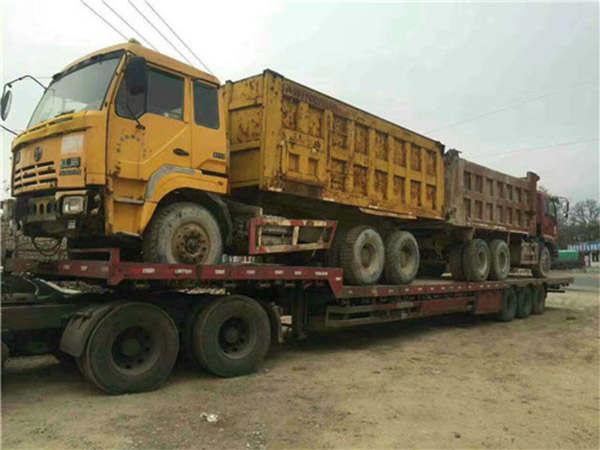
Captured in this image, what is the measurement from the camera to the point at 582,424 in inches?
184

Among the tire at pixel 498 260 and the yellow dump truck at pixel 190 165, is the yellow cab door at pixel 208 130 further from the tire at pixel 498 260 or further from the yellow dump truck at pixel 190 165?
the tire at pixel 498 260

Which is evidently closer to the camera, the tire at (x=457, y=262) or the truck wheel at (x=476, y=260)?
the truck wheel at (x=476, y=260)

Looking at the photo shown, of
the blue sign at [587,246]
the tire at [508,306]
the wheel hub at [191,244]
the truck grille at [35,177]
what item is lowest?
the tire at [508,306]

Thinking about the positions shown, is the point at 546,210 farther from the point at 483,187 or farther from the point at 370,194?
the point at 370,194

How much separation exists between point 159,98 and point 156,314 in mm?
2445

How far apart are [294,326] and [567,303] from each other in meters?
14.6

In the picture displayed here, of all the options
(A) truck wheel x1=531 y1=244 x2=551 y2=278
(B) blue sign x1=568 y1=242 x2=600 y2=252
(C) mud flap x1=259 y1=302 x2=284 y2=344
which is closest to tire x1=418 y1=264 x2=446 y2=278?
(A) truck wheel x1=531 y1=244 x2=551 y2=278

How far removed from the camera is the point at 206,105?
6.12m

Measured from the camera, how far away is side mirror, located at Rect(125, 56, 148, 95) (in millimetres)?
5066

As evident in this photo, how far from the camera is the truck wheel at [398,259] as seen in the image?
909 cm

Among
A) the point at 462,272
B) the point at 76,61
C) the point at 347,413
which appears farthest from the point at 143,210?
the point at 462,272

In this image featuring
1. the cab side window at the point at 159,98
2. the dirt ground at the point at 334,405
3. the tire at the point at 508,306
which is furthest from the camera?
the tire at the point at 508,306

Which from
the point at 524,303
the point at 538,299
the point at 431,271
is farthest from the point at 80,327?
the point at 538,299

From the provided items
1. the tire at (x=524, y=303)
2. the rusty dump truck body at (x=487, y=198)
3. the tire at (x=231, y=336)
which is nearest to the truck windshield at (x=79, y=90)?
the tire at (x=231, y=336)
